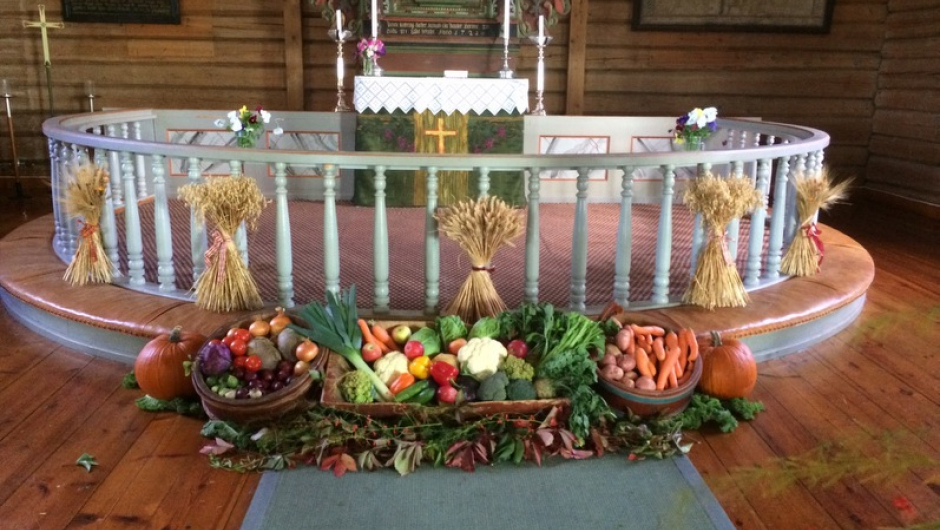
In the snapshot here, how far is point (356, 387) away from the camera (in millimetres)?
2738

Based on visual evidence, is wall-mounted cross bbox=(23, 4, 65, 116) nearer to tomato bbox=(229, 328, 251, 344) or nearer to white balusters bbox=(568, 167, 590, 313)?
tomato bbox=(229, 328, 251, 344)

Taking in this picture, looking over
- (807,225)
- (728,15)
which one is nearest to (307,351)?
(807,225)

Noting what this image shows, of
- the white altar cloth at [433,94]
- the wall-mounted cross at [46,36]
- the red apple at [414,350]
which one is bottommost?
the red apple at [414,350]

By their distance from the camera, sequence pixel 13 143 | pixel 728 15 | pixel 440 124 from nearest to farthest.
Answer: pixel 440 124 → pixel 13 143 → pixel 728 15

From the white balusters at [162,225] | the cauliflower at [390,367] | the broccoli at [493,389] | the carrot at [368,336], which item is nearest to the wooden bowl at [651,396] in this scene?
the broccoli at [493,389]

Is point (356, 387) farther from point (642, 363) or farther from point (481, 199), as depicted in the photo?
point (642, 363)

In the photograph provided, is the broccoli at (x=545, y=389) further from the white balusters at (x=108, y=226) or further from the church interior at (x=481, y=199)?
the white balusters at (x=108, y=226)

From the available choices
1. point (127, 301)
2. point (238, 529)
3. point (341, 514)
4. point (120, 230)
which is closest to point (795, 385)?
point (341, 514)

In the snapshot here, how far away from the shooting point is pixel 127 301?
3.44 meters

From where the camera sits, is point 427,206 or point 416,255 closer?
point 427,206

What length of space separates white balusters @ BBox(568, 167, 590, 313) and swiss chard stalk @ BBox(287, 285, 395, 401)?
1.00 meters

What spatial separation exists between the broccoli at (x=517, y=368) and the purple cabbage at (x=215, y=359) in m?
1.00

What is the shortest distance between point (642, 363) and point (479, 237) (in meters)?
0.80

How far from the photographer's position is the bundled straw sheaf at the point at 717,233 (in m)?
3.31
